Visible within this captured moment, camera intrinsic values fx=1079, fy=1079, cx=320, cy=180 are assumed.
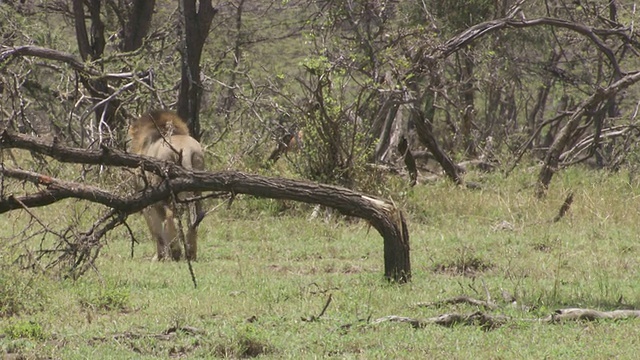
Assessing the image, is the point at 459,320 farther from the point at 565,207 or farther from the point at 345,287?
the point at 565,207

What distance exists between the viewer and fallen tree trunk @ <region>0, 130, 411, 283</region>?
7352 millimetres

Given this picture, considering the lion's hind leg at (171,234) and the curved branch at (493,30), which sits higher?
the curved branch at (493,30)

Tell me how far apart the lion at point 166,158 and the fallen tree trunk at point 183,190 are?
185 centimetres

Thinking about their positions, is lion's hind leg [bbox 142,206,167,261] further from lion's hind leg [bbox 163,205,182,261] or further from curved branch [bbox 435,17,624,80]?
curved branch [bbox 435,17,624,80]

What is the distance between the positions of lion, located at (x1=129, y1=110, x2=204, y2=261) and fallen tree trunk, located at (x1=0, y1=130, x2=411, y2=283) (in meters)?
1.85

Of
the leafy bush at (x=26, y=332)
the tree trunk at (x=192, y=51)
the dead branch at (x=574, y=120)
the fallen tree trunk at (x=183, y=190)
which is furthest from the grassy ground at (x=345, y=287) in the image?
the tree trunk at (x=192, y=51)

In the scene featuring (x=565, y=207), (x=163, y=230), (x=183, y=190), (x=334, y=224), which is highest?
(x=183, y=190)

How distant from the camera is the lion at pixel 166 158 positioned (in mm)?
9953

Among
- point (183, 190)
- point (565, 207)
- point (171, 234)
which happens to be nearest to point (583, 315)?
point (183, 190)

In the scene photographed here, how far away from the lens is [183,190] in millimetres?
7691

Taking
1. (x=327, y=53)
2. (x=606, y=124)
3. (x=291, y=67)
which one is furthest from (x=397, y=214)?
(x=291, y=67)

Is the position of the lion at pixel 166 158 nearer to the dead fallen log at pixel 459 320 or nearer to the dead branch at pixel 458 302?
the dead branch at pixel 458 302

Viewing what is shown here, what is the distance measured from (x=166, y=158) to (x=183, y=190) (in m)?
2.49

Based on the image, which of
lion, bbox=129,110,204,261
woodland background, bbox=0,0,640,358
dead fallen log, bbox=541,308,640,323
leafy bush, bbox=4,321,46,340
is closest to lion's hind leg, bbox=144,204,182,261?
lion, bbox=129,110,204,261
